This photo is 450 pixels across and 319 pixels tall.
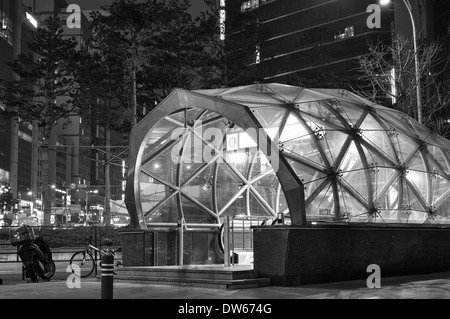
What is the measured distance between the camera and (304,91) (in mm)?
15719

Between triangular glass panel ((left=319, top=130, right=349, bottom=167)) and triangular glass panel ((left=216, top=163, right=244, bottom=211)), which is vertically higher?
triangular glass panel ((left=319, top=130, right=349, bottom=167))

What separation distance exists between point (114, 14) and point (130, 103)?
5.36m

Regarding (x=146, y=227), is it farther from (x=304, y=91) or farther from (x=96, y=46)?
(x=96, y=46)

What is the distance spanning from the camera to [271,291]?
36.4ft

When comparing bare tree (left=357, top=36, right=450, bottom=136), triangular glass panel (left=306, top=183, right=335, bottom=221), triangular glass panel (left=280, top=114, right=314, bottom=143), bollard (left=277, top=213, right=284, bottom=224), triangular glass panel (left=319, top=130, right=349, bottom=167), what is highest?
bare tree (left=357, top=36, right=450, bottom=136)

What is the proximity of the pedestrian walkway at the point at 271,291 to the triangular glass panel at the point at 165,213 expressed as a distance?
130 inches

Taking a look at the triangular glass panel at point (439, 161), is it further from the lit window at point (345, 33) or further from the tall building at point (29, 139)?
the tall building at point (29, 139)

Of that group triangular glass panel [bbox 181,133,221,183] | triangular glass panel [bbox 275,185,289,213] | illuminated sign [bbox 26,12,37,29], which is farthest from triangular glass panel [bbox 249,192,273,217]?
illuminated sign [bbox 26,12,37,29]

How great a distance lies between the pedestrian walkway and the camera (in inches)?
405

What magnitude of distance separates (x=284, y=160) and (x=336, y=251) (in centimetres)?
202

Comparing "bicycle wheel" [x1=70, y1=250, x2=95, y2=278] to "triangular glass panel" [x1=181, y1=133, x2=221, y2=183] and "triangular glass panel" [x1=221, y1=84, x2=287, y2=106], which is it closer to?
"triangular glass panel" [x1=181, y1=133, x2=221, y2=183]

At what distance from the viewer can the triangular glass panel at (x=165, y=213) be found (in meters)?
16.3

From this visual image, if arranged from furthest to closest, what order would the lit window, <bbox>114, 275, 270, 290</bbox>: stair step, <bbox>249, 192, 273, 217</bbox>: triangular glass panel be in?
the lit window
<bbox>249, 192, 273, 217</bbox>: triangular glass panel
<bbox>114, 275, 270, 290</bbox>: stair step

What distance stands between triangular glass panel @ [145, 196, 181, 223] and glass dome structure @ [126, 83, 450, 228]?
0.09ft
